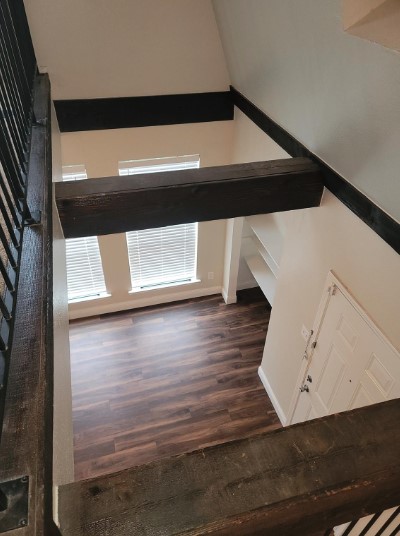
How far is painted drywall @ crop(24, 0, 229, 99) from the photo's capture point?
271 centimetres

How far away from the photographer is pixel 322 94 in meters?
1.96

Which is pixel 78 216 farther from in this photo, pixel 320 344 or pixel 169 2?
pixel 320 344

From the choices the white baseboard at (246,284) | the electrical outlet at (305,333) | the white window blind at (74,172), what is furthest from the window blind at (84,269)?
the electrical outlet at (305,333)

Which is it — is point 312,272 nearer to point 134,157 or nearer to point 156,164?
point 156,164

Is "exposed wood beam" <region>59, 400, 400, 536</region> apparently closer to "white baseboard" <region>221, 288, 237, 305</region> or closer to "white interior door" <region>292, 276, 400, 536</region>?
"white interior door" <region>292, 276, 400, 536</region>

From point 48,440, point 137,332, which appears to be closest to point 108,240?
point 137,332

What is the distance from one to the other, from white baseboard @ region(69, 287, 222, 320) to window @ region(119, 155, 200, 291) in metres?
0.19

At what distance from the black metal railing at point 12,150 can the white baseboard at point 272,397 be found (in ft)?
11.2

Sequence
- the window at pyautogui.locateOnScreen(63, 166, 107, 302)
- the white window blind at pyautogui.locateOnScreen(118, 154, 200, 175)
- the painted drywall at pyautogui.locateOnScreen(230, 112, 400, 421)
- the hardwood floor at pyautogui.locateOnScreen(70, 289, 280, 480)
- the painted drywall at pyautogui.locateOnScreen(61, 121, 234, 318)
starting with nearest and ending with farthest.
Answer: the painted drywall at pyautogui.locateOnScreen(230, 112, 400, 421)
the painted drywall at pyautogui.locateOnScreen(61, 121, 234, 318)
the hardwood floor at pyautogui.locateOnScreen(70, 289, 280, 480)
the white window blind at pyautogui.locateOnScreen(118, 154, 200, 175)
the window at pyautogui.locateOnScreen(63, 166, 107, 302)

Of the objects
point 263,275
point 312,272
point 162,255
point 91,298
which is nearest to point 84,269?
point 91,298

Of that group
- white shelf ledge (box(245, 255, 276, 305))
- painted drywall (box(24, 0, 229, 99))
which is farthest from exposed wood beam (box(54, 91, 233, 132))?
white shelf ledge (box(245, 255, 276, 305))

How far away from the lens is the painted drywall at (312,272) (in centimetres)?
214

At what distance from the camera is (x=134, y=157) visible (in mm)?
4039

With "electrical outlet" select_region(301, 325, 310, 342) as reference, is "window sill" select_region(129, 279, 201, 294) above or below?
below
